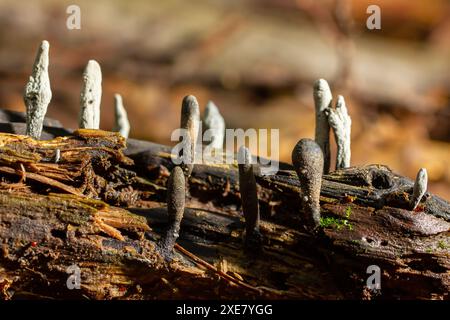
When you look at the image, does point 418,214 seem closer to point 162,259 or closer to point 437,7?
point 162,259

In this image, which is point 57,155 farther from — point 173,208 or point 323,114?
point 323,114

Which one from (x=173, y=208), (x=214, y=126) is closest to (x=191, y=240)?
(x=173, y=208)

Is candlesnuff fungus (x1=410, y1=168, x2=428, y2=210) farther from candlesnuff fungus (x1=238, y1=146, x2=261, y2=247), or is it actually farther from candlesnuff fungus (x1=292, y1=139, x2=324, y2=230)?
candlesnuff fungus (x1=238, y1=146, x2=261, y2=247)

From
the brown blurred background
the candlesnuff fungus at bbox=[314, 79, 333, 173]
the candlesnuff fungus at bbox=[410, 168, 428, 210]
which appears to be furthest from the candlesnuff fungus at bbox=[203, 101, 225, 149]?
the brown blurred background

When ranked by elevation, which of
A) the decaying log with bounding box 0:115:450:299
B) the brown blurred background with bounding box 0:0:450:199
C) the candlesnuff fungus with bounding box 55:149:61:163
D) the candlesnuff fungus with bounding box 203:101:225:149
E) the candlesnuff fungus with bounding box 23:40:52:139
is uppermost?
the brown blurred background with bounding box 0:0:450:199

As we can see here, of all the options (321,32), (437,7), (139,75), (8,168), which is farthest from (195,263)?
(437,7)
